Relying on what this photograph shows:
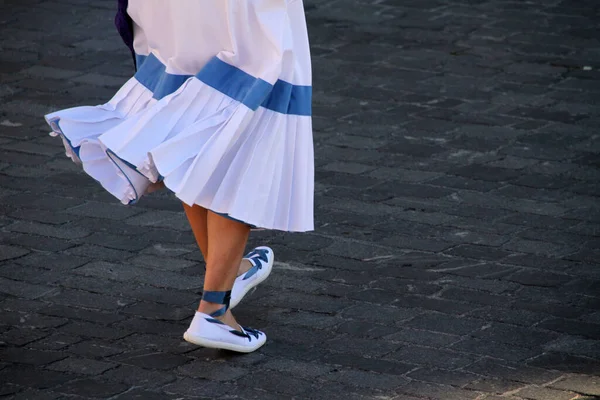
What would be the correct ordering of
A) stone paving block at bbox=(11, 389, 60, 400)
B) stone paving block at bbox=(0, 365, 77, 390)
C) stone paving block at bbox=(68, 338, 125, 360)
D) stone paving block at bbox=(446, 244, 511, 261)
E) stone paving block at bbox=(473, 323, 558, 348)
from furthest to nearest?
stone paving block at bbox=(446, 244, 511, 261)
stone paving block at bbox=(473, 323, 558, 348)
stone paving block at bbox=(68, 338, 125, 360)
stone paving block at bbox=(0, 365, 77, 390)
stone paving block at bbox=(11, 389, 60, 400)

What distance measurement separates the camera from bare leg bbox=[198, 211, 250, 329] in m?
4.05

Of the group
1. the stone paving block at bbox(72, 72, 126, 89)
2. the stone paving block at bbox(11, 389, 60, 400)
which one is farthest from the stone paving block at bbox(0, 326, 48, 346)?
the stone paving block at bbox(72, 72, 126, 89)

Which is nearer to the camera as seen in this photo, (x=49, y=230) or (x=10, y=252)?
(x=10, y=252)

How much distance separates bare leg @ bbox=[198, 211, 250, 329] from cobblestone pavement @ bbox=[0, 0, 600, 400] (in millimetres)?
241

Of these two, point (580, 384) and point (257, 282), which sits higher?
point (257, 282)

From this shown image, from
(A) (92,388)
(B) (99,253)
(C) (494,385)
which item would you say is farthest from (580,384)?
(B) (99,253)

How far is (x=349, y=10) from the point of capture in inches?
352

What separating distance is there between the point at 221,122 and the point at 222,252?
1.56ft

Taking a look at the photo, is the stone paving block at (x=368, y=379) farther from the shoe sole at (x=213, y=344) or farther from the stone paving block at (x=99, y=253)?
the stone paving block at (x=99, y=253)

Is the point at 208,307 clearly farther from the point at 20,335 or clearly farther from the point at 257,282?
the point at 20,335

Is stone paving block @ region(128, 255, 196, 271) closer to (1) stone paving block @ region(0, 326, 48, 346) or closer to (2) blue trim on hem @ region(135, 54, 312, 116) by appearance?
(1) stone paving block @ region(0, 326, 48, 346)

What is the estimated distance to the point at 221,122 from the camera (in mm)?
3885

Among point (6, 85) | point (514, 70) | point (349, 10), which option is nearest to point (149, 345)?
point (6, 85)

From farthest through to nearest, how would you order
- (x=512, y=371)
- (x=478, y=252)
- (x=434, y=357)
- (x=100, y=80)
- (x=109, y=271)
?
(x=100, y=80) → (x=478, y=252) → (x=109, y=271) → (x=434, y=357) → (x=512, y=371)
